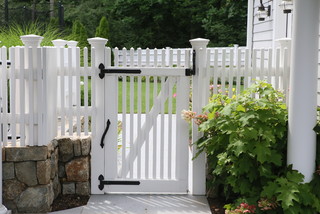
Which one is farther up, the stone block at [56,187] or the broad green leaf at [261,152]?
the broad green leaf at [261,152]

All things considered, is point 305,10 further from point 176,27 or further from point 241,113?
point 176,27

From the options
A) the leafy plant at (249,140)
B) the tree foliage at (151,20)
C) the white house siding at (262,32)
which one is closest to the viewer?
the leafy plant at (249,140)

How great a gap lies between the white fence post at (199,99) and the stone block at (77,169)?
105 centimetres

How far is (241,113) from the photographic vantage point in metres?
4.29

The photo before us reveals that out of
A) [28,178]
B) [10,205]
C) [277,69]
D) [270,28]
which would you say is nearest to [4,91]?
Answer: [28,178]

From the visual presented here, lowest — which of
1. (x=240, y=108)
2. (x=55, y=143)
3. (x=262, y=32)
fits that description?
(x=55, y=143)

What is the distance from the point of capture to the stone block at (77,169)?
489cm

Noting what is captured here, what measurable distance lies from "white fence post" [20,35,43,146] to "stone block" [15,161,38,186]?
0.18 metres

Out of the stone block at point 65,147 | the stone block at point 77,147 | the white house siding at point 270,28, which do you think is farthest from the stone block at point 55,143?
the white house siding at point 270,28

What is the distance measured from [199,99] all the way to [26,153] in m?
1.68

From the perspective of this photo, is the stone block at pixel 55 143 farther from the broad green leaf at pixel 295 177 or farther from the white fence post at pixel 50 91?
the broad green leaf at pixel 295 177

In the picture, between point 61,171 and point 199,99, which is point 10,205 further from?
point 199,99

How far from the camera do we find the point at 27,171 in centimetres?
451

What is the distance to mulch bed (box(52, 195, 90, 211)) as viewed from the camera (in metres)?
4.66
